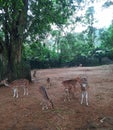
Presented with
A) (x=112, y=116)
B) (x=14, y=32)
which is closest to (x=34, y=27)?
(x=14, y=32)

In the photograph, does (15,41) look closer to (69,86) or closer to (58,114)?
(69,86)


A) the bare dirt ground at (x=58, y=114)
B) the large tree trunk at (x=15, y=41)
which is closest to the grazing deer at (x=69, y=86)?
the bare dirt ground at (x=58, y=114)

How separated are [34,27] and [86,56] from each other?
1914 cm

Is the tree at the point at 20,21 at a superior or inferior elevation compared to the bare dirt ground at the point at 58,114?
superior

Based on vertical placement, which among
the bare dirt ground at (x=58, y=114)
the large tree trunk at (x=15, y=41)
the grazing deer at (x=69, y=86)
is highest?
the large tree trunk at (x=15, y=41)

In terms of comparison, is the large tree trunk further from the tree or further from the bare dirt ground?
the bare dirt ground

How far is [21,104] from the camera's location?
10.5m

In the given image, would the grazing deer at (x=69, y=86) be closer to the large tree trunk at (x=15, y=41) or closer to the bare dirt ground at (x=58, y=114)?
the bare dirt ground at (x=58, y=114)

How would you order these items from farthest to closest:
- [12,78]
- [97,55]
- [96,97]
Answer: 1. [97,55]
2. [12,78]
3. [96,97]

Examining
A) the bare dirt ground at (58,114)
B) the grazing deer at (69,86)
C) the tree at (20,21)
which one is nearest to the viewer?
the bare dirt ground at (58,114)

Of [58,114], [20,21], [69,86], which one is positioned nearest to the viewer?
[58,114]

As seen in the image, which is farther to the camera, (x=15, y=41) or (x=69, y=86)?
(x=15, y=41)

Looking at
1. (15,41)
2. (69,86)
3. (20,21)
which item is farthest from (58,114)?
(20,21)

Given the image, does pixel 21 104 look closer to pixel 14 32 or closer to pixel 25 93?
pixel 25 93
